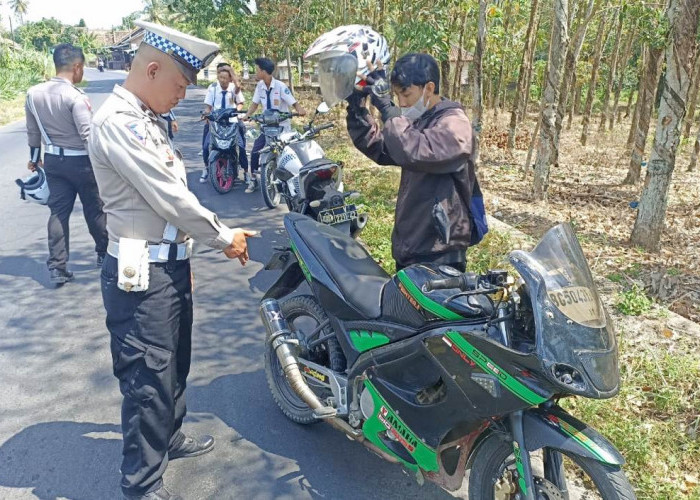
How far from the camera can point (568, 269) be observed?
1924mm

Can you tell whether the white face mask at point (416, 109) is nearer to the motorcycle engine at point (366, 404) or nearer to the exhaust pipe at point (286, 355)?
the exhaust pipe at point (286, 355)

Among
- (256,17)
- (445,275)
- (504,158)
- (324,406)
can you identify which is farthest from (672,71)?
(256,17)

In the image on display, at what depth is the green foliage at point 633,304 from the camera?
13.3ft

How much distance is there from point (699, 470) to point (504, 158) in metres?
11.1

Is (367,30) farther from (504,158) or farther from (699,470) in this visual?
(504,158)

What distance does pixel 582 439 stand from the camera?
186cm

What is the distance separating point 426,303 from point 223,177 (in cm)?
656

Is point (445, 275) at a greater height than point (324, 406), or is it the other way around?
point (445, 275)

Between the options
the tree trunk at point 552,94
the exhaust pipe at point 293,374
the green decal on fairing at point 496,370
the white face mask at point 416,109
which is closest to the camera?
the green decal on fairing at point 496,370

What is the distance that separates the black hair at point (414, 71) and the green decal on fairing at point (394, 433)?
1.58 m

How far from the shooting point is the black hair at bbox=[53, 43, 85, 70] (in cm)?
488

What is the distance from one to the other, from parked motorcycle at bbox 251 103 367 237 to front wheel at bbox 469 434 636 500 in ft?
9.53

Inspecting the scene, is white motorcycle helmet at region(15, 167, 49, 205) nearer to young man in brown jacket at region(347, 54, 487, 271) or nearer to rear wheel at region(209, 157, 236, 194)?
rear wheel at region(209, 157, 236, 194)

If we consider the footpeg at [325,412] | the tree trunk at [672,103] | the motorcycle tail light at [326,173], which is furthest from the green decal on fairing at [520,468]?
the tree trunk at [672,103]
